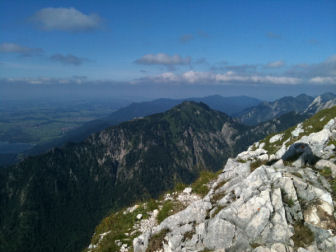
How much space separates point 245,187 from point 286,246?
17.7ft

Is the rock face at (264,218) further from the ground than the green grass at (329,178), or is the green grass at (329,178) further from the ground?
the green grass at (329,178)

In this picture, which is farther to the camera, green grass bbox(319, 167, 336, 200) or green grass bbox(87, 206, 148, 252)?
green grass bbox(87, 206, 148, 252)

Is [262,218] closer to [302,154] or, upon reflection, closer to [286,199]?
[286,199]

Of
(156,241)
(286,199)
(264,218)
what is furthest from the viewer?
(156,241)

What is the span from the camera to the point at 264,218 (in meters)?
13.7

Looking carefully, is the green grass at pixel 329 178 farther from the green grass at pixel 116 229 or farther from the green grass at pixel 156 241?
the green grass at pixel 116 229

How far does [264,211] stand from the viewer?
13953 mm

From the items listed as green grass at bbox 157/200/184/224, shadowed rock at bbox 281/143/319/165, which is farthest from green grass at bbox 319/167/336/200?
green grass at bbox 157/200/184/224

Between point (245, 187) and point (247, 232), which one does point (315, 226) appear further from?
point (245, 187)

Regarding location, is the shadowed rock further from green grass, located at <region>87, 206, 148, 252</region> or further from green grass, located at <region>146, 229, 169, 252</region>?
green grass, located at <region>87, 206, 148, 252</region>

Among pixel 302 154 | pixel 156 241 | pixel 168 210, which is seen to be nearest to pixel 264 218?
pixel 156 241

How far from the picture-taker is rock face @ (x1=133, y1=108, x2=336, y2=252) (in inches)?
500

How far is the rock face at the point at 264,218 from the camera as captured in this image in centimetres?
1270

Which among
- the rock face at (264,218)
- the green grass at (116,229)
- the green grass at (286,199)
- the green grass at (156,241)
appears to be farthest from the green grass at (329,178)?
the green grass at (116,229)
